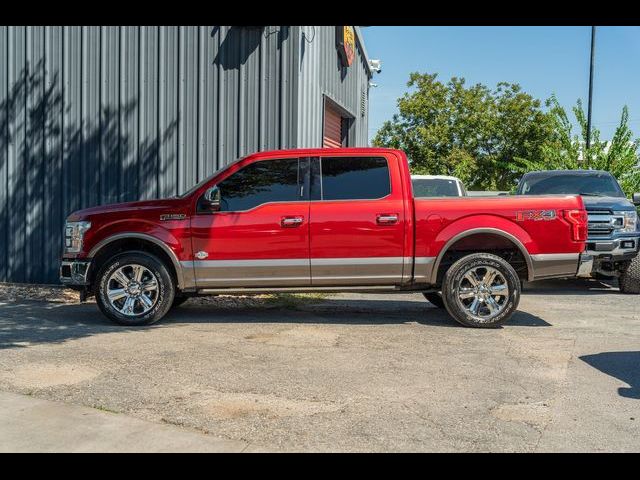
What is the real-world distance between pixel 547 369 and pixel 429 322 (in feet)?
7.85

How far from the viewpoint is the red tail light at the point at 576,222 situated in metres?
7.77

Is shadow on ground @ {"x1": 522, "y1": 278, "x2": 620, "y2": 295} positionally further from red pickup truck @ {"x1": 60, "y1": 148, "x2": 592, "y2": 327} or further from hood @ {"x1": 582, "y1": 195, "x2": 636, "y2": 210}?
red pickup truck @ {"x1": 60, "y1": 148, "x2": 592, "y2": 327}

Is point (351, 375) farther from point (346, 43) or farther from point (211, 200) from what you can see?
point (346, 43)

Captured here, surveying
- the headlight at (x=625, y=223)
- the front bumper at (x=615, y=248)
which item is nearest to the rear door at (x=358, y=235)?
the front bumper at (x=615, y=248)

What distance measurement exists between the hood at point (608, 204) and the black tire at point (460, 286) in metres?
3.77

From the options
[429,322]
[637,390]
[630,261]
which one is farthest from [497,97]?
[637,390]

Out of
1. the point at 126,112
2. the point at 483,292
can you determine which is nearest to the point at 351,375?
the point at 483,292

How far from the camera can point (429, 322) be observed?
8.27 m

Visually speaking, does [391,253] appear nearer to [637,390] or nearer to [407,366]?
[407,366]

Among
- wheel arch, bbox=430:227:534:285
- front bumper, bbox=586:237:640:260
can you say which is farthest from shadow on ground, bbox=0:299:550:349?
front bumper, bbox=586:237:640:260

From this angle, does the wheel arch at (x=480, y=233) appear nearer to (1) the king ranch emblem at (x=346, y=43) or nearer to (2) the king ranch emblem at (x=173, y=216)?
(2) the king ranch emblem at (x=173, y=216)

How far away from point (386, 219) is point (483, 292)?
4.38ft

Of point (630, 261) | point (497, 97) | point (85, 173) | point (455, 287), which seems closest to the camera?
point (455, 287)

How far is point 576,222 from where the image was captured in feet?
25.5
